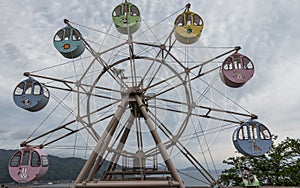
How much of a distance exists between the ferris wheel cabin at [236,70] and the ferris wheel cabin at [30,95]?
6.53 meters

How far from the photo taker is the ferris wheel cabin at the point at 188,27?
1008 cm

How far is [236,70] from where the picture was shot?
31.8ft

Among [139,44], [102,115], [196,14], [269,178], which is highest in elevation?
[196,14]

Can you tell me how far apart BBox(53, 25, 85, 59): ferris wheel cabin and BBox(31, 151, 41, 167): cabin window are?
11.7ft

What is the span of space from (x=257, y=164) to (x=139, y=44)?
10.8m

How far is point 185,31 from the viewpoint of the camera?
10117 mm

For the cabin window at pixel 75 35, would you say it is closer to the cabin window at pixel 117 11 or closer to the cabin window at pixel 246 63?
the cabin window at pixel 117 11

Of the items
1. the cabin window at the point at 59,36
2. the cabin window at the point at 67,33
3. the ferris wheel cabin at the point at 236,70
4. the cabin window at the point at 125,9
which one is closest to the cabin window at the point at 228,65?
the ferris wheel cabin at the point at 236,70

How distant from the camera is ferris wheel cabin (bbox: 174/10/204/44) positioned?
10082 millimetres

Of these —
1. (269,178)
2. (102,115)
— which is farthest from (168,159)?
(269,178)

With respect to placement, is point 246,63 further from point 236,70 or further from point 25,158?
point 25,158

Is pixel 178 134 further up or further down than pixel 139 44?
further down

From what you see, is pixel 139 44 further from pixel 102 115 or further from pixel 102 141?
pixel 102 141

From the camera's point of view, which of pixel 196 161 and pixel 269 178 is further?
pixel 269 178
